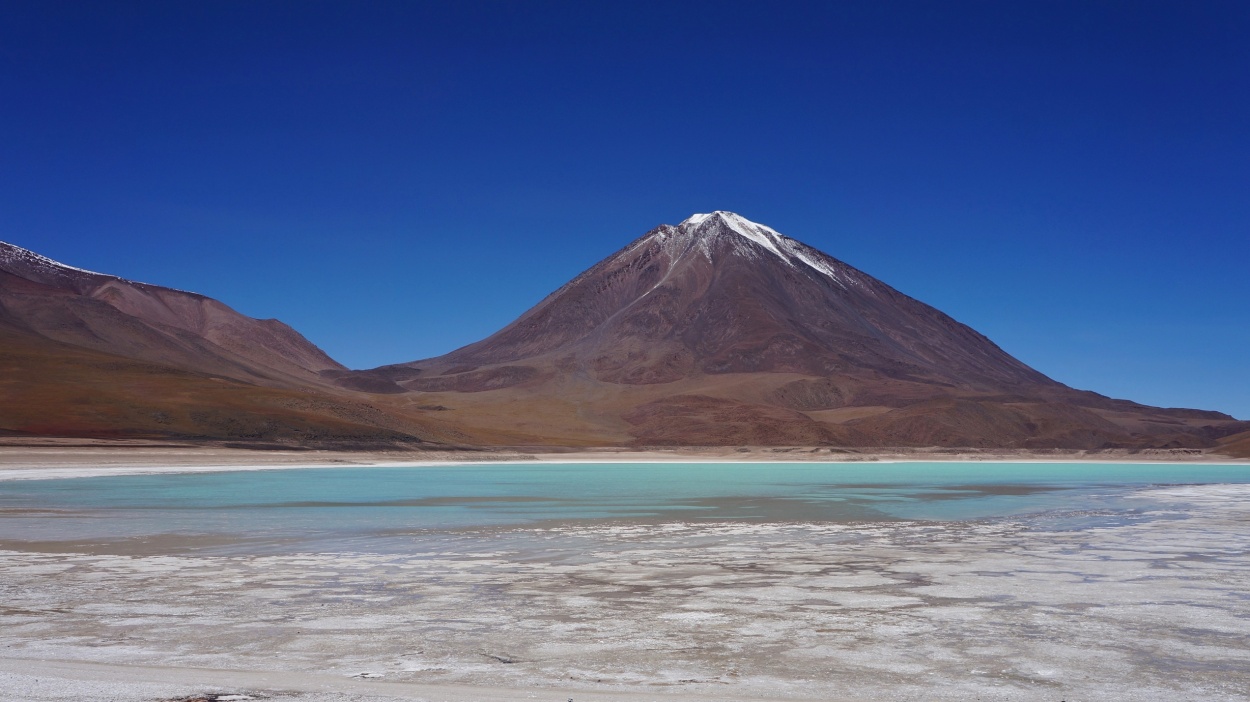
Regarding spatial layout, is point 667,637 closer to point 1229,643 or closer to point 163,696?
point 163,696

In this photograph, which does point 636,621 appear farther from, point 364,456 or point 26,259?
point 26,259

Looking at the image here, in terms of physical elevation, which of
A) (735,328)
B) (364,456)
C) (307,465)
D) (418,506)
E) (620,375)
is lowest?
(418,506)

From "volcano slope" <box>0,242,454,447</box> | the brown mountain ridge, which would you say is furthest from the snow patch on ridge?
"volcano slope" <box>0,242,454,447</box>

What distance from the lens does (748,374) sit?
459ft

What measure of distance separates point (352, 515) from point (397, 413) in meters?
71.8

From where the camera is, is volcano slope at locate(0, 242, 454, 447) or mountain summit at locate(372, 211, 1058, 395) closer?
volcano slope at locate(0, 242, 454, 447)

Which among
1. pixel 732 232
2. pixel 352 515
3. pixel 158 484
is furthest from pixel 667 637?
pixel 732 232

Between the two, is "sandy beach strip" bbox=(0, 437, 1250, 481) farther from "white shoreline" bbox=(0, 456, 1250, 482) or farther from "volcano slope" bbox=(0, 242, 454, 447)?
"volcano slope" bbox=(0, 242, 454, 447)

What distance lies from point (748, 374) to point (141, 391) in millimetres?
83622

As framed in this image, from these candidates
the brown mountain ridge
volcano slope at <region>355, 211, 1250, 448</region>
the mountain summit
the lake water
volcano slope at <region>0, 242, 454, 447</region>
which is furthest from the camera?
the mountain summit

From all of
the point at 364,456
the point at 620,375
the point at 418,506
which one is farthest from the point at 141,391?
the point at 620,375

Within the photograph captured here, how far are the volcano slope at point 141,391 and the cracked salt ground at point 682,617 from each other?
5154cm

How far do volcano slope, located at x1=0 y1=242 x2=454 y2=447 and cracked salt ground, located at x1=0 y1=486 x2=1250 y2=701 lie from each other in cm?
5154

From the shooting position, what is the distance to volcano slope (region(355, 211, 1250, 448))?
108 metres
